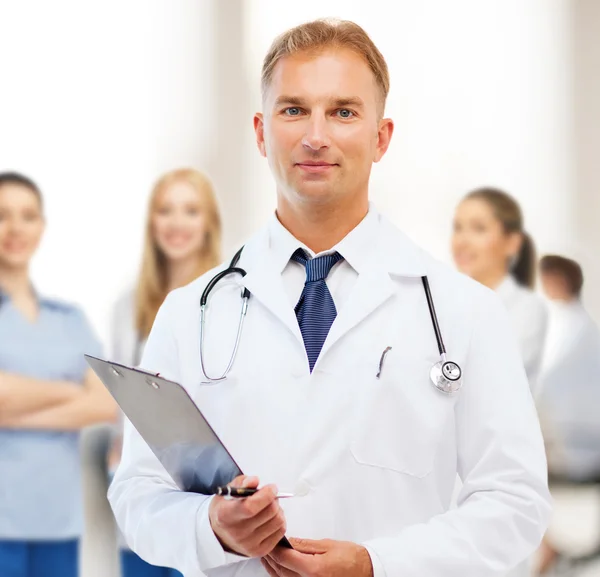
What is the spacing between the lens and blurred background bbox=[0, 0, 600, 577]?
3281mm

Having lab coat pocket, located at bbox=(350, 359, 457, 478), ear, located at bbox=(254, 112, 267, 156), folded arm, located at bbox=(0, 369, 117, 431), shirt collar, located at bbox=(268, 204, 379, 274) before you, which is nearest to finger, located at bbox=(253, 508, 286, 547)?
lab coat pocket, located at bbox=(350, 359, 457, 478)

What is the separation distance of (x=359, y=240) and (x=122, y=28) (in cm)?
226

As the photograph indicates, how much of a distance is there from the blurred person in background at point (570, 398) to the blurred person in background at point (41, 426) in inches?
56.3

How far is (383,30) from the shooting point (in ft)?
10.9

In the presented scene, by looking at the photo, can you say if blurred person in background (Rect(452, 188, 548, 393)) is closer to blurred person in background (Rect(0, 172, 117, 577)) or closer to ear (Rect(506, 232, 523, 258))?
ear (Rect(506, 232, 523, 258))

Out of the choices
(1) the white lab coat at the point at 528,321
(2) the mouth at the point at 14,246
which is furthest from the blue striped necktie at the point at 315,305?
(2) the mouth at the point at 14,246

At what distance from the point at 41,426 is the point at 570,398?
1707mm

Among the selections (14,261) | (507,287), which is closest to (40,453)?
(14,261)

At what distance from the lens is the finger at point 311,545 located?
3.77 ft

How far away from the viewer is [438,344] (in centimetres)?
127

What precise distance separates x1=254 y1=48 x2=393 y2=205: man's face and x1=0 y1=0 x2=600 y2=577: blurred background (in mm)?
1967

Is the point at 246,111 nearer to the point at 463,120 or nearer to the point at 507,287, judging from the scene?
the point at 463,120

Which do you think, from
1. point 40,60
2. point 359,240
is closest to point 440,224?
point 40,60

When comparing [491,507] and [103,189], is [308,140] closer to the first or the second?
[491,507]
